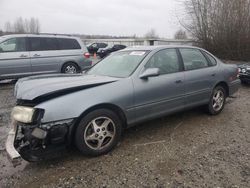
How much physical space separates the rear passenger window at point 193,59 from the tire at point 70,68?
548 cm

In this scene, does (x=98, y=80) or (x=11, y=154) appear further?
(x=98, y=80)

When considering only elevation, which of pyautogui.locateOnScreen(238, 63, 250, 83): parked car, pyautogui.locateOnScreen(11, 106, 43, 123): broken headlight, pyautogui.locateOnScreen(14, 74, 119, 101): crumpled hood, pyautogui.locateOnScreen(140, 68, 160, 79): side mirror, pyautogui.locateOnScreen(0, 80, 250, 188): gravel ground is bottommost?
pyautogui.locateOnScreen(0, 80, 250, 188): gravel ground

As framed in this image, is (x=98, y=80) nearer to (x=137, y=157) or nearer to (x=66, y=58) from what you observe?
(x=137, y=157)

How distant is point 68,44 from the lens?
9383mm

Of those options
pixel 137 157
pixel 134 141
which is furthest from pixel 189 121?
pixel 137 157

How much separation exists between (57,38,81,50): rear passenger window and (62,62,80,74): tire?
616mm

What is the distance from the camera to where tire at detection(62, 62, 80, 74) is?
9218mm

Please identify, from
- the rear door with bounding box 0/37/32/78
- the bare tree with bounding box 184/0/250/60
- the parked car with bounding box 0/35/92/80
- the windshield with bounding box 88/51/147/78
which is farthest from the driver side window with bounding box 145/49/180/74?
the bare tree with bounding box 184/0/250/60

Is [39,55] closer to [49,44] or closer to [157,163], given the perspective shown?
[49,44]

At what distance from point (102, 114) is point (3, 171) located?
4.68 ft

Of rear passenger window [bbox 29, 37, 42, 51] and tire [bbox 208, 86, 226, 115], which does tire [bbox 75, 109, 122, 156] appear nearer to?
tire [bbox 208, 86, 226, 115]

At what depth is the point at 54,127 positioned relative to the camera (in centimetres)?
296

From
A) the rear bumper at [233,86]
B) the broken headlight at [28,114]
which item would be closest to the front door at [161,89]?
the broken headlight at [28,114]

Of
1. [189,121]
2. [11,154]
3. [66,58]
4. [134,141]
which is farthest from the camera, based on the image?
[66,58]
